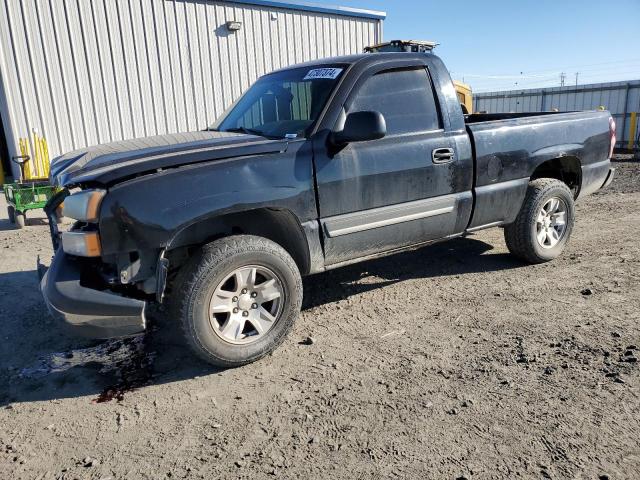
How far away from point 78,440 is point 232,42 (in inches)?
449

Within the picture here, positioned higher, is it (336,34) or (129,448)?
(336,34)

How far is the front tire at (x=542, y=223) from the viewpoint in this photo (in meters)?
4.77

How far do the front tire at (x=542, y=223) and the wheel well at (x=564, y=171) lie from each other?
0.80ft

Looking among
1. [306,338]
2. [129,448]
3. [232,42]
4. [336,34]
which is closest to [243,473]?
[129,448]

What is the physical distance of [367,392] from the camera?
9.46ft

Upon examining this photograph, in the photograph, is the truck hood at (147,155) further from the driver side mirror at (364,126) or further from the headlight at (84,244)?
the driver side mirror at (364,126)

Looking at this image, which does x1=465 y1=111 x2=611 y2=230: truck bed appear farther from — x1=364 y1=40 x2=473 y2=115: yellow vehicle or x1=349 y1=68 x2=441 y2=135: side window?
x1=364 y1=40 x2=473 y2=115: yellow vehicle

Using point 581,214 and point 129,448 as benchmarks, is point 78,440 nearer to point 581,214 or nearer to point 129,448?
point 129,448

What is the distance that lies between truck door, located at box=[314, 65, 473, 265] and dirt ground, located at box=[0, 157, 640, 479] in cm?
67

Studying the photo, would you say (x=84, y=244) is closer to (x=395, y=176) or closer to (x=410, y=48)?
(x=395, y=176)

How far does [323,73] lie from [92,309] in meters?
2.43

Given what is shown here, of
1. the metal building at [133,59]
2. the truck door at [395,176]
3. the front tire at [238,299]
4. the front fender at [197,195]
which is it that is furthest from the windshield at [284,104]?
the metal building at [133,59]

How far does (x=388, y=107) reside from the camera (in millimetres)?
3875

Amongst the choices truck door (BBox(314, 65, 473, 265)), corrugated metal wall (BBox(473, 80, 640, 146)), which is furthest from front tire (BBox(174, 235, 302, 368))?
corrugated metal wall (BBox(473, 80, 640, 146))
